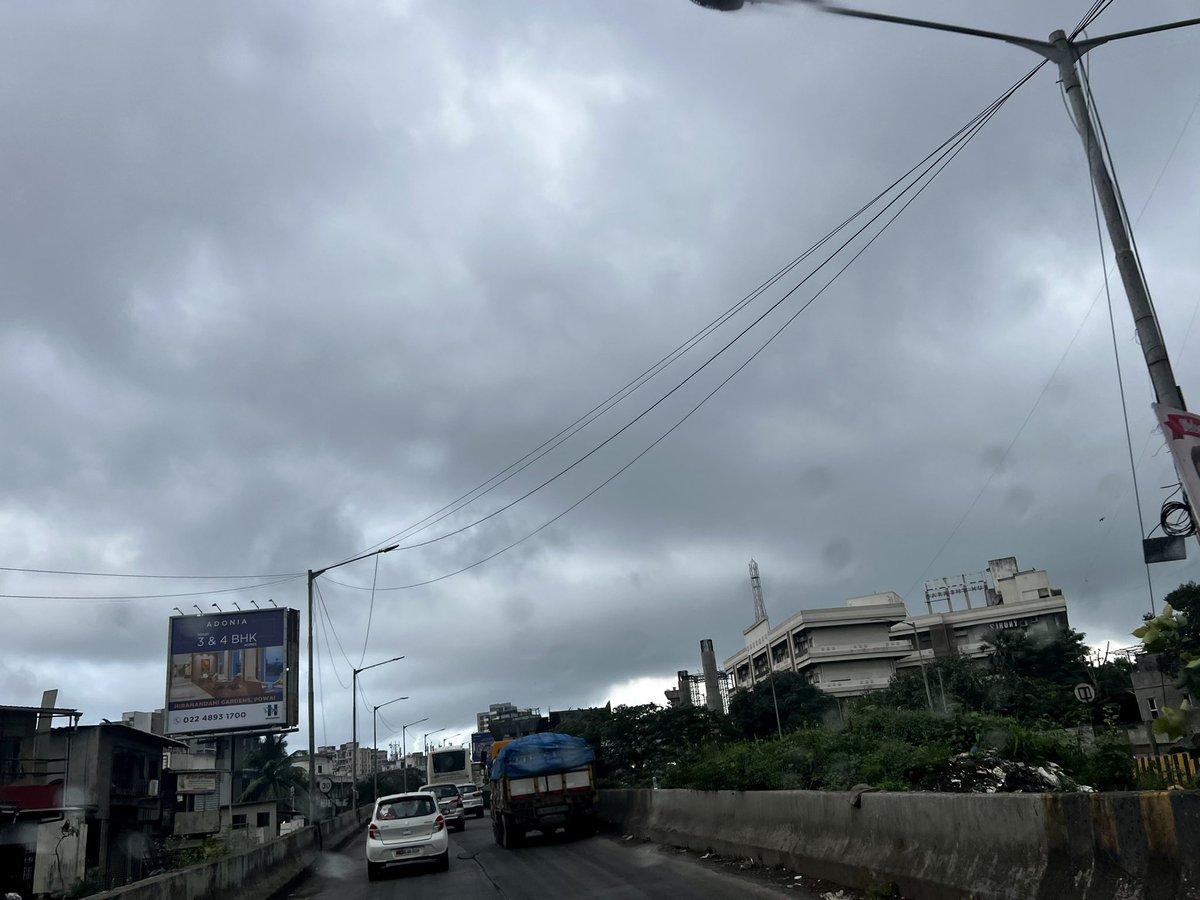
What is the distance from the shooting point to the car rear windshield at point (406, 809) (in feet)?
62.6

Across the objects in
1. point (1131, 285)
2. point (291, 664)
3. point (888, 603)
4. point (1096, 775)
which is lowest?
point (1096, 775)

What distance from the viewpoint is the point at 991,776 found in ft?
32.7

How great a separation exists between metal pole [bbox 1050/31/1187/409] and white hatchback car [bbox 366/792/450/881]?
15976 millimetres

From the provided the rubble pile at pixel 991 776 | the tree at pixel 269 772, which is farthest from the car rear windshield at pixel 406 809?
the tree at pixel 269 772

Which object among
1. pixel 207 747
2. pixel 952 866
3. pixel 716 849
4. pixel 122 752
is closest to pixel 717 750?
pixel 716 849

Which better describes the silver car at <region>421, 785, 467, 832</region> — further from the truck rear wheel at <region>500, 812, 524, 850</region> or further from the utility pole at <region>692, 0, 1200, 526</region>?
the utility pole at <region>692, 0, 1200, 526</region>

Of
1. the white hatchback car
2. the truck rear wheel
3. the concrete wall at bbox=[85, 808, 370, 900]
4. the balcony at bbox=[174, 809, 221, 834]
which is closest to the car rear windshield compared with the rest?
the white hatchback car

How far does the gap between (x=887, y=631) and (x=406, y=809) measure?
8784cm

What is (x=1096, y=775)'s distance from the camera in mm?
7336

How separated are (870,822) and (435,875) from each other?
11.3 meters

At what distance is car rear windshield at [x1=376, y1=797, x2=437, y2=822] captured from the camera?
19094mm

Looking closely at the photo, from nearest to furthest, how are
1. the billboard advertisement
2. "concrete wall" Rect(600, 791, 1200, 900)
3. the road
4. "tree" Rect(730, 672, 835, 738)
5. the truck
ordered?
"concrete wall" Rect(600, 791, 1200, 900), the billboard advertisement, the road, the truck, "tree" Rect(730, 672, 835, 738)

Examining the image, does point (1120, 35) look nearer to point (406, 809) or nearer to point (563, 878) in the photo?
point (563, 878)

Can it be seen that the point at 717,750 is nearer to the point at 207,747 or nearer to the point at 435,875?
the point at 435,875
